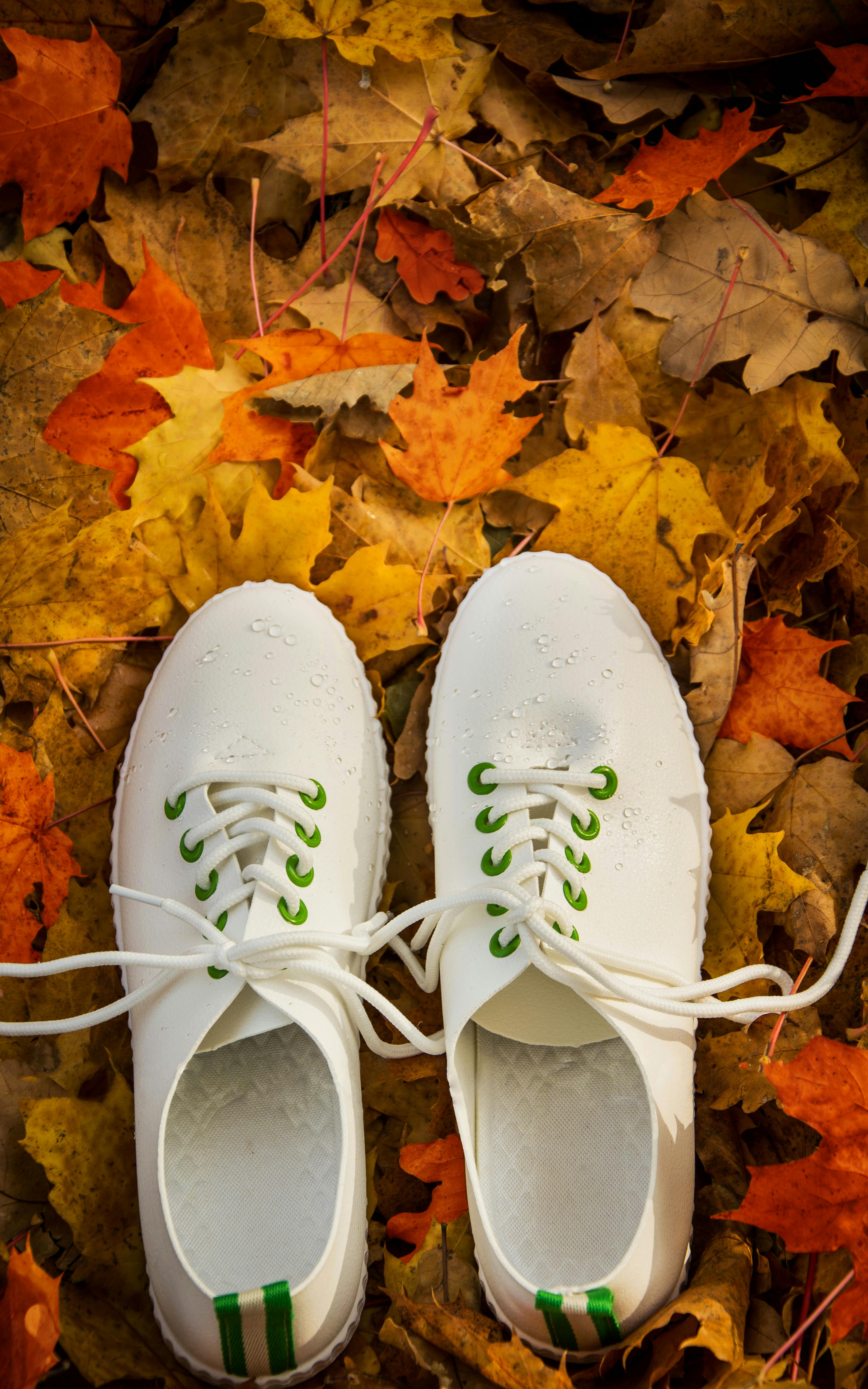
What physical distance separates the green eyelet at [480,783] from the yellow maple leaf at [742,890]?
349 mm

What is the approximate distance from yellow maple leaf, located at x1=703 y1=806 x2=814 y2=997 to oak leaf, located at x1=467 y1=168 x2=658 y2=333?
0.89 metres

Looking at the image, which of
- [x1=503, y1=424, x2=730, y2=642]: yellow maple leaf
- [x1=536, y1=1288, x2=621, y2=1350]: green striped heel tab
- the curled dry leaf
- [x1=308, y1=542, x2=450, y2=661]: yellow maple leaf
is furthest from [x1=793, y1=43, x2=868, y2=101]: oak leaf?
[x1=536, y1=1288, x2=621, y2=1350]: green striped heel tab

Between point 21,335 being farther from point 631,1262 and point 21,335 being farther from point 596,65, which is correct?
point 631,1262

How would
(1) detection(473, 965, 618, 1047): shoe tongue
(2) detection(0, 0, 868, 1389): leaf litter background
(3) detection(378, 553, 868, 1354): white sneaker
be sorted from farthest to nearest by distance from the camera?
(2) detection(0, 0, 868, 1389): leaf litter background → (1) detection(473, 965, 618, 1047): shoe tongue → (3) detection(378, 553, 868, 1354): white sneaker

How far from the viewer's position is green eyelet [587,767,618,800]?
131cm

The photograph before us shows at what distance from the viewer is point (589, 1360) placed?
1.09m

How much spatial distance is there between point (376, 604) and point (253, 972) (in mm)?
614

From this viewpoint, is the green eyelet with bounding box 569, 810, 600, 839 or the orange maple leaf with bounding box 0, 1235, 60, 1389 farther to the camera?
the green eyelet with bounding box 569, 810, 600, 839

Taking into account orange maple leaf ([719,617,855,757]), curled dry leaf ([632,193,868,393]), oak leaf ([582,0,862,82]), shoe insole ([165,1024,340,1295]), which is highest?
oak leaf ([582,0,862,82])

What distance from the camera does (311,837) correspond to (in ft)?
4.30

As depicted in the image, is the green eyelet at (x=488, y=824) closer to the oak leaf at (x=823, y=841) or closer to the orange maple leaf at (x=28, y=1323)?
the oak leaf at (x=823, y=841)

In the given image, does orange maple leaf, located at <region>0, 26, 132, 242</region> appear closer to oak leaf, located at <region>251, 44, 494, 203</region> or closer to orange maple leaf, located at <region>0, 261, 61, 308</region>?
orange maple leaf, located at <region>0, 261, 61, 308</region>

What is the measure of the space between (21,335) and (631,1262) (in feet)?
5.34

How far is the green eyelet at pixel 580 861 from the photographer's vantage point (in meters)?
1.27
